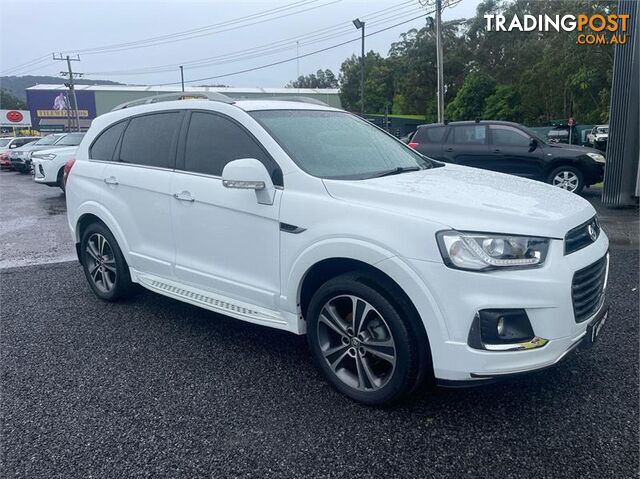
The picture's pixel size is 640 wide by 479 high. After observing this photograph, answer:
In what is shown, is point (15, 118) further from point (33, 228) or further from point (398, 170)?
point (398, 170)

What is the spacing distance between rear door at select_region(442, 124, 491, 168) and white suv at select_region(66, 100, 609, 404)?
7.95m

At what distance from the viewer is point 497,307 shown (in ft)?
8.34

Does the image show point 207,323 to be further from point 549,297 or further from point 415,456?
point 549,297

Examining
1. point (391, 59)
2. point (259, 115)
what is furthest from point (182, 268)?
point (391, 59)

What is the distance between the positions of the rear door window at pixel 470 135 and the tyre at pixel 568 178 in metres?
1.67

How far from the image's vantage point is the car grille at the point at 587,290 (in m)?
2.71

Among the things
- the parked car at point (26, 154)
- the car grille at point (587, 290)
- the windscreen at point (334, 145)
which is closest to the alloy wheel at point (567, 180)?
the windscreen at point (334, 145)

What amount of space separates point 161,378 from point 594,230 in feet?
9.70

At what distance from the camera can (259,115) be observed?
370 centimetres

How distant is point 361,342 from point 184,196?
177 centimetres

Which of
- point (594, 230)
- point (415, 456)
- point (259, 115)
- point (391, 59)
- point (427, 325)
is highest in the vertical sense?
point (391, 59)

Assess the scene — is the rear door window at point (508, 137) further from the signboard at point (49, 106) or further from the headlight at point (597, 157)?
the signboard at point (49, 106)

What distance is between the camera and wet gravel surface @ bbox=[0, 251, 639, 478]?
2.55 m

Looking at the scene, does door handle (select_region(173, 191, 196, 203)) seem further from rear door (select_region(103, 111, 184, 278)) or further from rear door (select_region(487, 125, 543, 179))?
rear door (select_region(487, 125, 543, 179))
